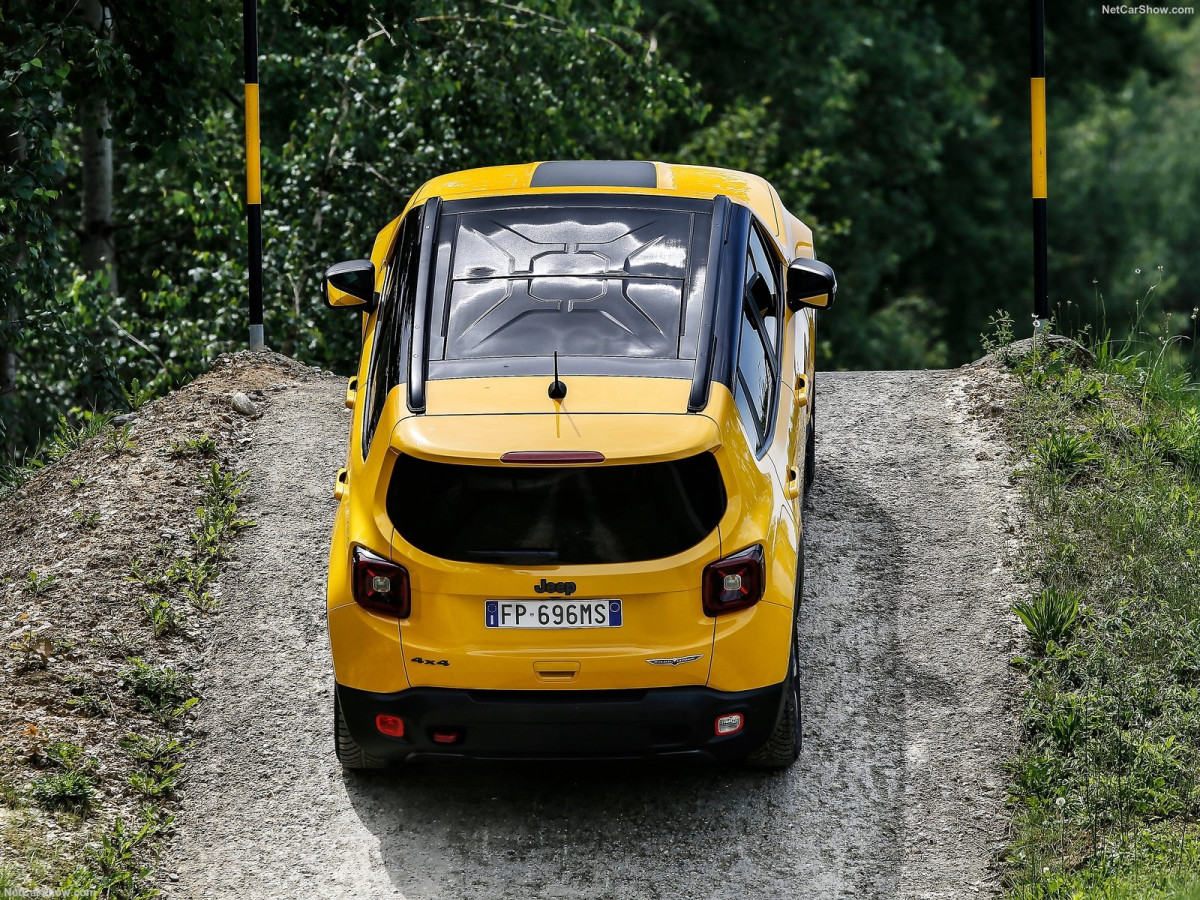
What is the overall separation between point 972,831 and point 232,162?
1104 cm

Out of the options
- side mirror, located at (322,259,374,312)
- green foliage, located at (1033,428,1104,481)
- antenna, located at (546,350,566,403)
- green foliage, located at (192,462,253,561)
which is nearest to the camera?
antenna, located at (546,350,566,403)

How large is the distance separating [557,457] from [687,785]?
1.74 metres

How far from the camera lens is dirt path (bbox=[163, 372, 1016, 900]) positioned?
5.97 meters

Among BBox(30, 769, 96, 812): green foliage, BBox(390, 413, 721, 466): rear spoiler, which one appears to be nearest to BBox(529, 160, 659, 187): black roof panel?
BBox(390, 413, 721, 466): rear spoiler

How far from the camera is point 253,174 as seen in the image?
10.5 metres

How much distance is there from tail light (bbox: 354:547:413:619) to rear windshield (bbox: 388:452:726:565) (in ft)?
0.62

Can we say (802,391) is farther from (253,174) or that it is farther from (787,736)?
(253,174)

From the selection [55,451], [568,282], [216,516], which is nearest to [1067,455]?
[568,282]

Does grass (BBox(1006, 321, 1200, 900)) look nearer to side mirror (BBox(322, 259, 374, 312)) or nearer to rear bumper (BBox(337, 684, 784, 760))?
rear bumper (BBox(337, 684, 784, 760))

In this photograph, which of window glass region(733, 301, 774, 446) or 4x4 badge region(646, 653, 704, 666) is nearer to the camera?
4x4 badge region(646, 653, 704, 666)

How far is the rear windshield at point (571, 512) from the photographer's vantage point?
570 centimetres

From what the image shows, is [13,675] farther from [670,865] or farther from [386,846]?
[670,865]

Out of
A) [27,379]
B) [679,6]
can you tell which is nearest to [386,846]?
[27,379]

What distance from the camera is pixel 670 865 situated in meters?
6.00
